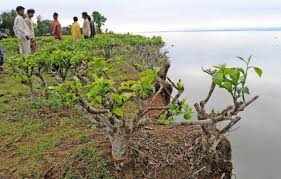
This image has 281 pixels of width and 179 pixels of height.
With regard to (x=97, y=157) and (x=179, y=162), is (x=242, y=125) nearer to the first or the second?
(x=179, y=162)

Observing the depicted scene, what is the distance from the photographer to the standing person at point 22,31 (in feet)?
37.2

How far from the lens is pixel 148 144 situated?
5.17m

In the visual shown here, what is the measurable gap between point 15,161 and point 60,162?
2.61 feet

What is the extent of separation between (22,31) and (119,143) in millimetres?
8163

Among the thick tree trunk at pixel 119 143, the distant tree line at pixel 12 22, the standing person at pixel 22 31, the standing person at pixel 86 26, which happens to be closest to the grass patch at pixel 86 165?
the thick tree trunk at pixel 119 143

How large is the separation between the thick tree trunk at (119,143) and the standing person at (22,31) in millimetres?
7928

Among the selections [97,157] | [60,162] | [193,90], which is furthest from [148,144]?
[193,90]

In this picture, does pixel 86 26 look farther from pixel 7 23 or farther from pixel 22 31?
pixel 7 23

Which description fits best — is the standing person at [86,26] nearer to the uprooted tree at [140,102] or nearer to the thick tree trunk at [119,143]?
the uprooted tree at [140,102]

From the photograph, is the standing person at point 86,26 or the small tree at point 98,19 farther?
the small tree at point 98,19

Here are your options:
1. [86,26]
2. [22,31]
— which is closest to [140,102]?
[22,31]

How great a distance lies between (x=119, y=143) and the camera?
4730 millimetres

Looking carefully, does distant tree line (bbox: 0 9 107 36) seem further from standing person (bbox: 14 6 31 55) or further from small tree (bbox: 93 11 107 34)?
standing person (bbox: 14 6 31 55)

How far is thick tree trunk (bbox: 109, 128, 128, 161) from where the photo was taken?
4.67 meters
